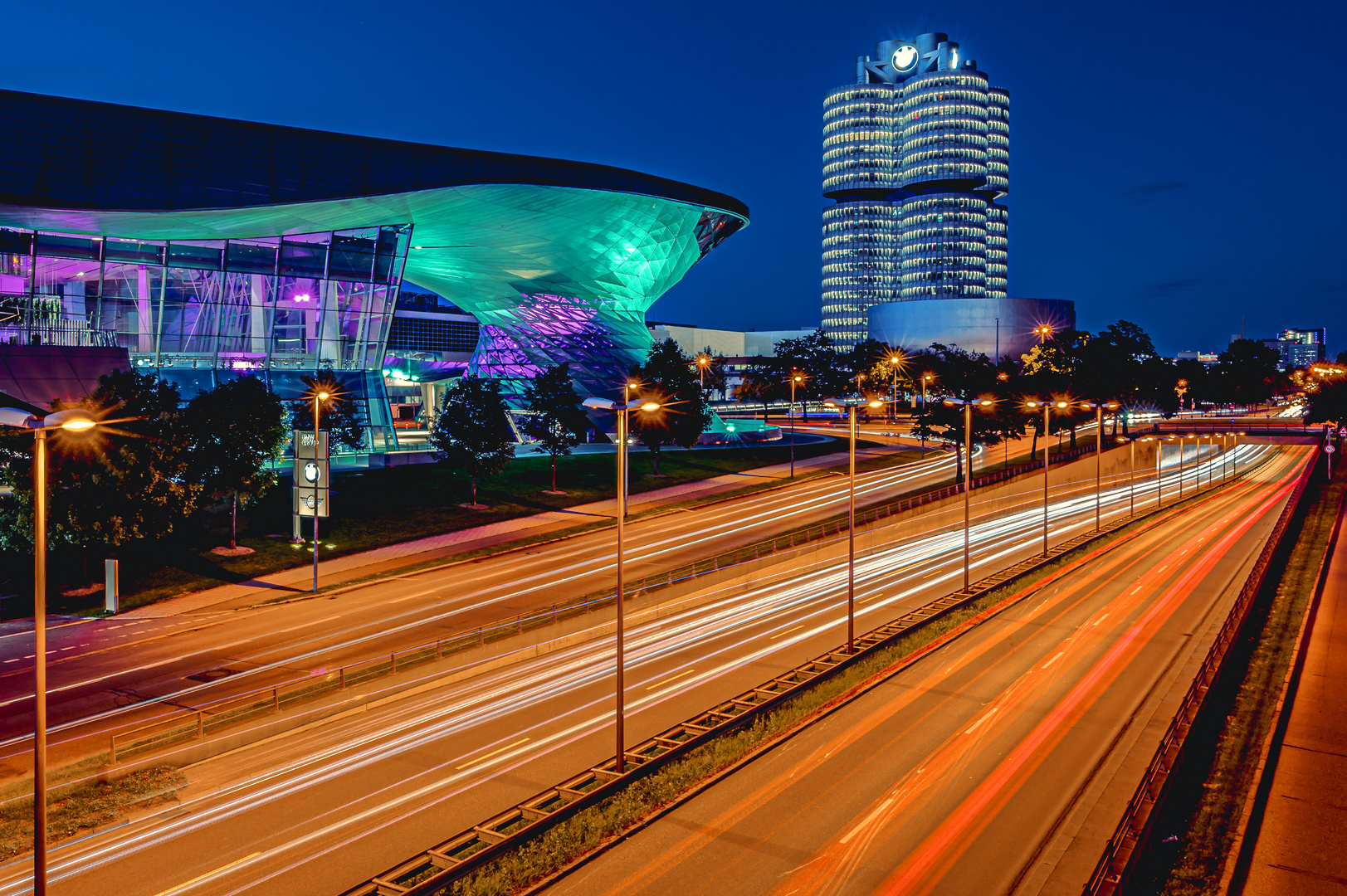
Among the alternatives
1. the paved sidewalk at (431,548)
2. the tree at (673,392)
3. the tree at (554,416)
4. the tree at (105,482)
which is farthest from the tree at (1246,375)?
the tree at (105,482)

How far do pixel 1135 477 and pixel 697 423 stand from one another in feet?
126

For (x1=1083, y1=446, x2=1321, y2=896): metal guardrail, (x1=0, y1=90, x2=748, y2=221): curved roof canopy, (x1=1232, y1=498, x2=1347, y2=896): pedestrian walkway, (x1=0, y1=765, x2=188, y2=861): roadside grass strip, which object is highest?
(x1=0, y1=90, x2=748, y2=221): curved roof canopy

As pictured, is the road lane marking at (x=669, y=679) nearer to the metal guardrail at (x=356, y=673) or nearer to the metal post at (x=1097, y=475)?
the metal guardrail at (x=356, y=673)

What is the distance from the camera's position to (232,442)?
38.1 metres

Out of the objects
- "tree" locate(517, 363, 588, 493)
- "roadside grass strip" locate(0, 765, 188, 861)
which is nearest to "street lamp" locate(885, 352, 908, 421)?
"tree" locate(517, 363, 588, 493)

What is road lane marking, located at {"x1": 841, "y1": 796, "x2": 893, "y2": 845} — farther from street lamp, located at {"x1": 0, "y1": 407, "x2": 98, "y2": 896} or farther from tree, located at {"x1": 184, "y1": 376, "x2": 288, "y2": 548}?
tree, located at {"x1": 184, "y1": 376, "x2": 288, "y2": 548}

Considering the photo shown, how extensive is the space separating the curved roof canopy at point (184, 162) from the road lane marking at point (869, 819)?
46.0 metres

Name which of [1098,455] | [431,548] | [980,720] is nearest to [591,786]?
[980,720]

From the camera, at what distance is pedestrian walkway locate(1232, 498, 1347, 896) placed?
13.4 meters

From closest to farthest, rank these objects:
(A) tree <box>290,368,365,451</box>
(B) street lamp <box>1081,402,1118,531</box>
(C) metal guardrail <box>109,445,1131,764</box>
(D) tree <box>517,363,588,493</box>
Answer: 1. (C) metal guardrail <box>109,445,1131,764</box>
2. (B) street lamp <box>1081,402,1118,531</box>
3. (A) tree <box>290,368,365,451</box>
4. (D) tree <box>517,363,588,493</box>

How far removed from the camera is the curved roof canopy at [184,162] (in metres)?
45.9

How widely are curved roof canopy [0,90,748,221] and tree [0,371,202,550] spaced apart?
54.7ft

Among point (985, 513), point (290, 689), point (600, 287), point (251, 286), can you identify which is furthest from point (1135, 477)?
point (290, 689)

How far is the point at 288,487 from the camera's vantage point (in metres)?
48.8
